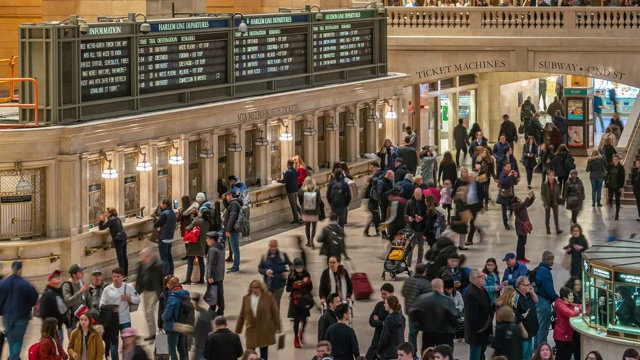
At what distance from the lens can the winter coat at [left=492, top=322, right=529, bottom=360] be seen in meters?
20.4

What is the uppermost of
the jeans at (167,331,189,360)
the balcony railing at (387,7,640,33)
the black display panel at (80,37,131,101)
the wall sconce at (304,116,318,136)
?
the balcony railing at (387,7,640,33)

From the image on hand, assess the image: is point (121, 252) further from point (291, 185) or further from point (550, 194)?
point (550, 194)

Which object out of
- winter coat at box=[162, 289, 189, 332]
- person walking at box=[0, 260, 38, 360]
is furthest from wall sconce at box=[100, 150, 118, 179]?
winter coat at box=[162, 289, 189, 332]

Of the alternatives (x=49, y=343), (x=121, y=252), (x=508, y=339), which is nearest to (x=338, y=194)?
(x=121, y=252)

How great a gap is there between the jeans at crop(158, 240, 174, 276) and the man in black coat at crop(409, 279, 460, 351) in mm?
7666

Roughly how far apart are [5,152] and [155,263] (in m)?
4.44

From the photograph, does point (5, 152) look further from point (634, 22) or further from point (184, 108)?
point (634, 22)

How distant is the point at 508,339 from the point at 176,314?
4204mm

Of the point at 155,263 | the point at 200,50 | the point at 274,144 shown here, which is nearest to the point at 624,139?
the point at 274,144

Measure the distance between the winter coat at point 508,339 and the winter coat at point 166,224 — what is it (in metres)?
8.54

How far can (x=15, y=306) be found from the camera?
21.9 m

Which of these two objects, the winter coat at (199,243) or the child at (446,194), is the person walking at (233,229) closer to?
the winter coat at (199,243)

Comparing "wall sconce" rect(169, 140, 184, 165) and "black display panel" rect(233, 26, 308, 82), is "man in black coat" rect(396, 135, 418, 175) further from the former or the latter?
"wall sconce" rect(169, 140, 184, 165)

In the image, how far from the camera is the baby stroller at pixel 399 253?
27.7 m
